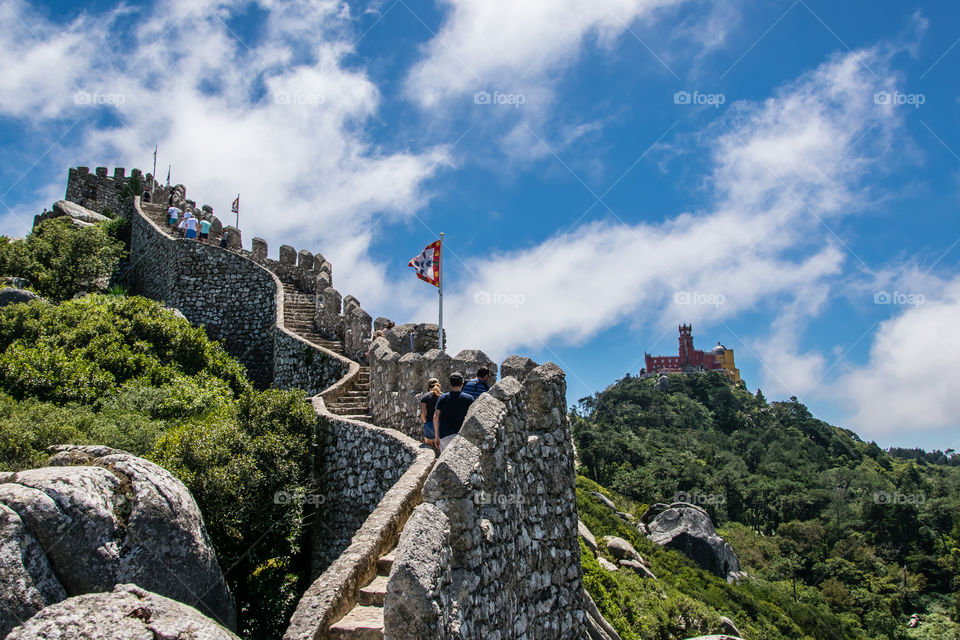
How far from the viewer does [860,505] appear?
5756cm

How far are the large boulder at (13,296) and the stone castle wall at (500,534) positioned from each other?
1694 cm

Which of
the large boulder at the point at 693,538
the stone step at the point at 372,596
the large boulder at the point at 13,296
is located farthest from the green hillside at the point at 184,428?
the large boulder at the point at 693,538

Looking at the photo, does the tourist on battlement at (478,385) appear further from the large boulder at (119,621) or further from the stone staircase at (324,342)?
the stone staircase at (324,342)

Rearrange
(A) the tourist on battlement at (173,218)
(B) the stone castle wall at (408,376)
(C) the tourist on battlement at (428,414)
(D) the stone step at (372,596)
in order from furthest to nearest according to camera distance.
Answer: (A) the tourist on battlement at (173,218) < (B) the stone castle wall at (408,376) < (C) the tourist on battlement at (428,414) < (D) the stone step at (372,596)

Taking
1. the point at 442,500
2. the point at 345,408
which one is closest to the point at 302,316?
the point at 345,408

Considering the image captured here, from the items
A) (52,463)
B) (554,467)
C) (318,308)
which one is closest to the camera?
(554,467)

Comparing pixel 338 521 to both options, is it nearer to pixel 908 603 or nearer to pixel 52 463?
pixel 52 463

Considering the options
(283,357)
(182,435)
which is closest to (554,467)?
(182,435)

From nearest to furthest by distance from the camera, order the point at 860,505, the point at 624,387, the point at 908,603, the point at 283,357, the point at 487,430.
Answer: the point at 487,430
the point at 283,357
the point at 908,603
the point at 860,505
the point at 624,387

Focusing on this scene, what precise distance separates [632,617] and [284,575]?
38.0 ft

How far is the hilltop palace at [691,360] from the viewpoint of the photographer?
137 m

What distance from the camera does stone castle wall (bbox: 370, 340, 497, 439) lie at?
8883mm

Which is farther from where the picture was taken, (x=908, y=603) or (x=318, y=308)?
(x=908, y=603)

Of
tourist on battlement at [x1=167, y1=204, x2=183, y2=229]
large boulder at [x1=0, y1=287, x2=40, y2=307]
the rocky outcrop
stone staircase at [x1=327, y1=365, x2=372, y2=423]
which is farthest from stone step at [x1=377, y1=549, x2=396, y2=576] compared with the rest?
the rocky outcrop
